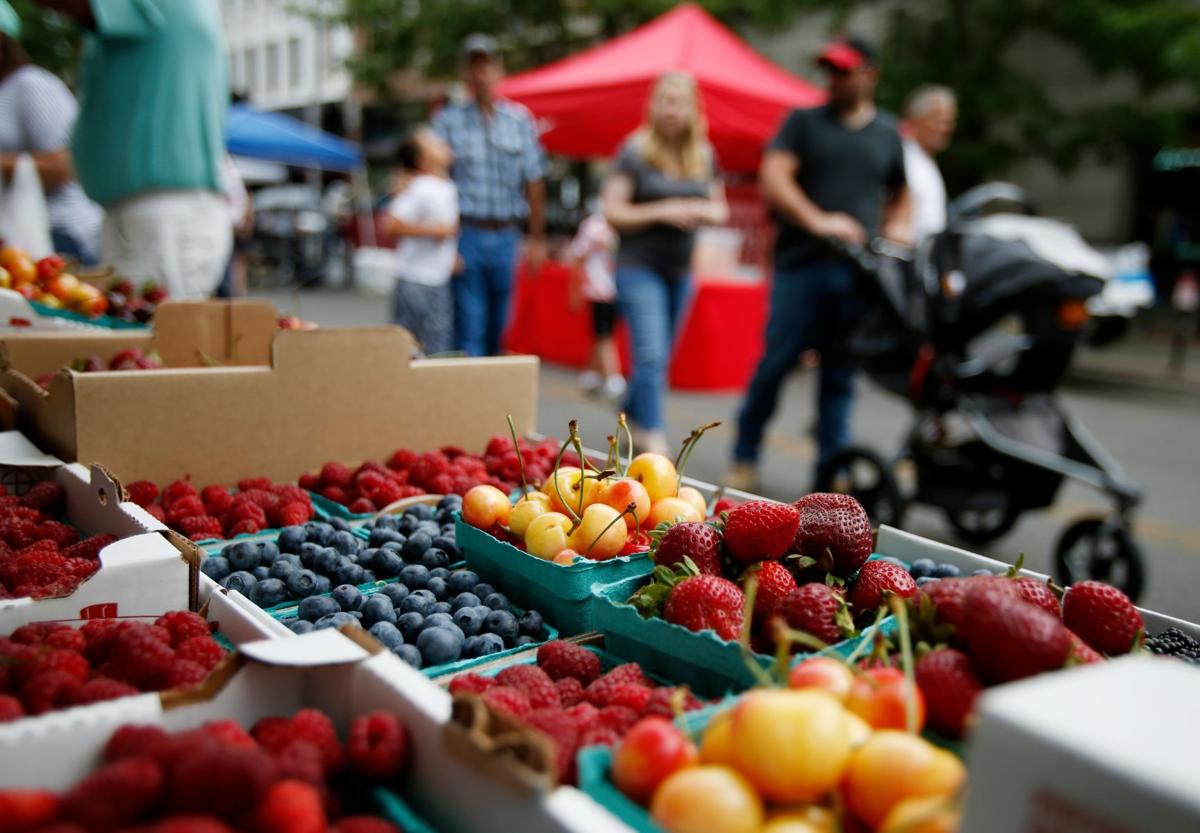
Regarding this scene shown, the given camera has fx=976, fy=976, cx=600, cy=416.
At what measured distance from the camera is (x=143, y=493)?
7.34 feet

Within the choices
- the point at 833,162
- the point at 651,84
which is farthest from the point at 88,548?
the point at 651,84

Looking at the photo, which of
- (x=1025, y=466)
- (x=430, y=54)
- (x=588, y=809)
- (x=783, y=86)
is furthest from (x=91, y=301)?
(x=430, y=54)

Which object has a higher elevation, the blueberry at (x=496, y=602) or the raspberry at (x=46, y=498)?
the raspberry at (x=46, y=498)

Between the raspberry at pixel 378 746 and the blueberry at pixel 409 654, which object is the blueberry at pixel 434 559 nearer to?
the blueberry at pixel 409 654

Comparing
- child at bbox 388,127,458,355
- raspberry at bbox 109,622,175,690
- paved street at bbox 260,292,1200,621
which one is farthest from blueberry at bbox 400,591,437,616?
child at bbox 388,127,458,355

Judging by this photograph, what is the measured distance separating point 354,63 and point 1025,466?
16.7 m

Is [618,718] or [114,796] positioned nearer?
[114,796]

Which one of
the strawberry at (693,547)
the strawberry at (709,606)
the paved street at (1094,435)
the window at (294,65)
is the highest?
the window at (294,65)

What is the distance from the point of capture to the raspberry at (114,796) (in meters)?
0.96

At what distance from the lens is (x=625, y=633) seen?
157 cm

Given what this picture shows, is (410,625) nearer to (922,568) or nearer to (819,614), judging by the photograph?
(819,614)

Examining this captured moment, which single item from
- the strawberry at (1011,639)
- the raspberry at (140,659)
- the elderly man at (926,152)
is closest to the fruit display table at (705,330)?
the elderly man at (926,152)

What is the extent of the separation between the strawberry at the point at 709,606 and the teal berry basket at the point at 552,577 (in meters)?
0.22

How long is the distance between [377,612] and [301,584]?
0.77ft
